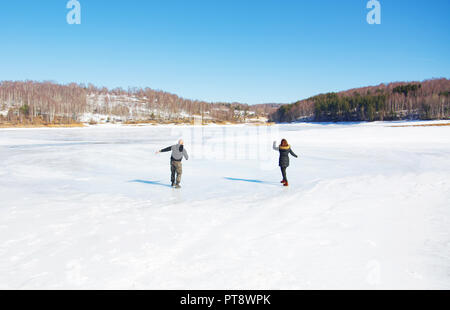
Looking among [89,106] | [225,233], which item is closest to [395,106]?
[225,233]

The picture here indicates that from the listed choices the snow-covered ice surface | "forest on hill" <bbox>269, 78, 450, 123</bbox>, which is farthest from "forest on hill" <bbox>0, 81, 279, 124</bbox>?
the snow-covered ice surface

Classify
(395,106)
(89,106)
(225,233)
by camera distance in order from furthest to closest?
(89,106) → (395,106) → (225,233)

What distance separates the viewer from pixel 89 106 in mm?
114375

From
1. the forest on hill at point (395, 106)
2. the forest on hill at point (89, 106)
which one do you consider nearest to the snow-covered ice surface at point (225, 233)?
the forest on hill at point (89, 106)

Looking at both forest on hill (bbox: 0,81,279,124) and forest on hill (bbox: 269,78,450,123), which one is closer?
forest on hill (bbox: 269,78,450,123)

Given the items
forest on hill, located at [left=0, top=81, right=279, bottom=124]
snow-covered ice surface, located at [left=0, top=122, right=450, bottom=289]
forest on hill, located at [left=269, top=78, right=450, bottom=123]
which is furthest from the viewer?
forest on hill, located at [left=0, top=81, right=279, bottom=124]

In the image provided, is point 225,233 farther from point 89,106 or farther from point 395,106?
point 89,106

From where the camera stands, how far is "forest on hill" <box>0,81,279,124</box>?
82.1 meters

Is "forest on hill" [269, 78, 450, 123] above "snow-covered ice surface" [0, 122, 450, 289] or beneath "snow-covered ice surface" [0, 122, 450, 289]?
above

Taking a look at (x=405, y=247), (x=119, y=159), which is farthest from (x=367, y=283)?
(x=119, y=159)

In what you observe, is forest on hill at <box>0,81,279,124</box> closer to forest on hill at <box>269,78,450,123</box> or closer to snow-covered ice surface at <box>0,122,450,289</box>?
forest on hill at <box>269,78,450,123</box>

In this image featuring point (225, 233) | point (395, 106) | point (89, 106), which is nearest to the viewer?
point (225, 233)
